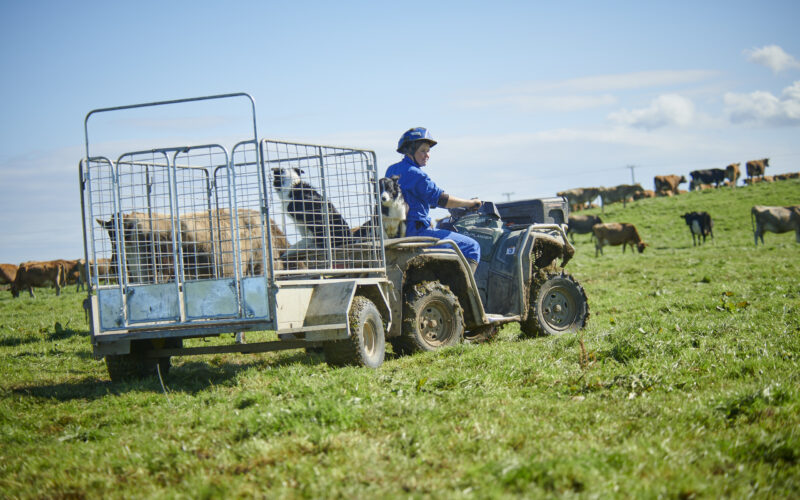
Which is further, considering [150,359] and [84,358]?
[84,358]

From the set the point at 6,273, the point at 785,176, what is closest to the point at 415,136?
the point at 6,273

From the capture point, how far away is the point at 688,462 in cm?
385

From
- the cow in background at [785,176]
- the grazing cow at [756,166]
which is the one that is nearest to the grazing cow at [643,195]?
the grazing cow at [756,166]

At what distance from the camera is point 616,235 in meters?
41.0

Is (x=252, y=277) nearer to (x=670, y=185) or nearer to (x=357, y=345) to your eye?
(x=357, y=345)

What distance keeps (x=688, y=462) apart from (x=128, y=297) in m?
5.29

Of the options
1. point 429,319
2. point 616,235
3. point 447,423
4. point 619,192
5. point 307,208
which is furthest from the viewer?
point 619,192

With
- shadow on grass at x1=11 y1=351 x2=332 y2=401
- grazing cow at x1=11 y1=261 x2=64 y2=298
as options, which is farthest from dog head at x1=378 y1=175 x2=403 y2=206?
grazing cow at x1=11 y1=261 x2=64 y2=298

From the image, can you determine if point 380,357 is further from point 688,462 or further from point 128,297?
point 688,462

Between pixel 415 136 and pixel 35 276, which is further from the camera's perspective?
pixel 35 276

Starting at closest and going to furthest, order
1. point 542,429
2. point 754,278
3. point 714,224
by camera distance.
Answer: point 542,429, point 754,278, point 714,224

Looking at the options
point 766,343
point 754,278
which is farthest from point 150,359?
point 754,278

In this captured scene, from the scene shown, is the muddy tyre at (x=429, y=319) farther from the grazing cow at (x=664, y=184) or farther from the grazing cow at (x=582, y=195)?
the grazing cow at (x=664, y=184)

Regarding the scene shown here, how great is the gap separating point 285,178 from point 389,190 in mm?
1429
